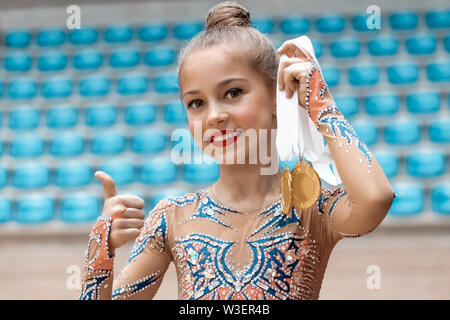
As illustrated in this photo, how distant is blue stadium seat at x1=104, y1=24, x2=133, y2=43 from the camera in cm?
576

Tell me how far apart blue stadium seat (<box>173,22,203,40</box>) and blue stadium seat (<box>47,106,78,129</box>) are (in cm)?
129

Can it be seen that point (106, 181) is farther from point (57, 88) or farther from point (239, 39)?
→ point (57, 88)

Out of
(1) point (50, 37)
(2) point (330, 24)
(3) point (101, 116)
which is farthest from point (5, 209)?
(2) point (330, 24)

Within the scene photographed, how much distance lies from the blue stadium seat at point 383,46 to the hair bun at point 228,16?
4330mm

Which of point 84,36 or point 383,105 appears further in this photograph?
point 84,36

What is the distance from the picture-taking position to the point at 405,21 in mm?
5363

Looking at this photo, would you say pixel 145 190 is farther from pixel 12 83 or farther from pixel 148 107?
pixel 12 83

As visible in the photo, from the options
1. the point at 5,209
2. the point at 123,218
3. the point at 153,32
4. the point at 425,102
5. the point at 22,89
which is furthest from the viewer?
the point at 153,32

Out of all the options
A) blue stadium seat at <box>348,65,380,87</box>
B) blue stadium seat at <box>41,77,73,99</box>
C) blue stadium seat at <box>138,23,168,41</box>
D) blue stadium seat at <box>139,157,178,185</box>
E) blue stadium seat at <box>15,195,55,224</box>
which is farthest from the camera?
blue stadium seat at <box>138,23,168,41</box>

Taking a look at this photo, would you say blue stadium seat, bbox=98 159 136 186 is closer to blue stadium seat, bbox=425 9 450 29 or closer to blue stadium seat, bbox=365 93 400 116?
blue stadium seat, bbox=365 93 400 116

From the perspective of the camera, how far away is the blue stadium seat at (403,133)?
4.65 meters

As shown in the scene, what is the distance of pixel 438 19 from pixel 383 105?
1.14m

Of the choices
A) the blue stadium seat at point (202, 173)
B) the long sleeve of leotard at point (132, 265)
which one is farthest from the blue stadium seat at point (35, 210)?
the long sleeve of leotard at point (132, 265)

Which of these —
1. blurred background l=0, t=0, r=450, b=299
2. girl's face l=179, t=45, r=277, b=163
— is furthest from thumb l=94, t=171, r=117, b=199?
blurred background l=0, t=0, r=450, b=299
